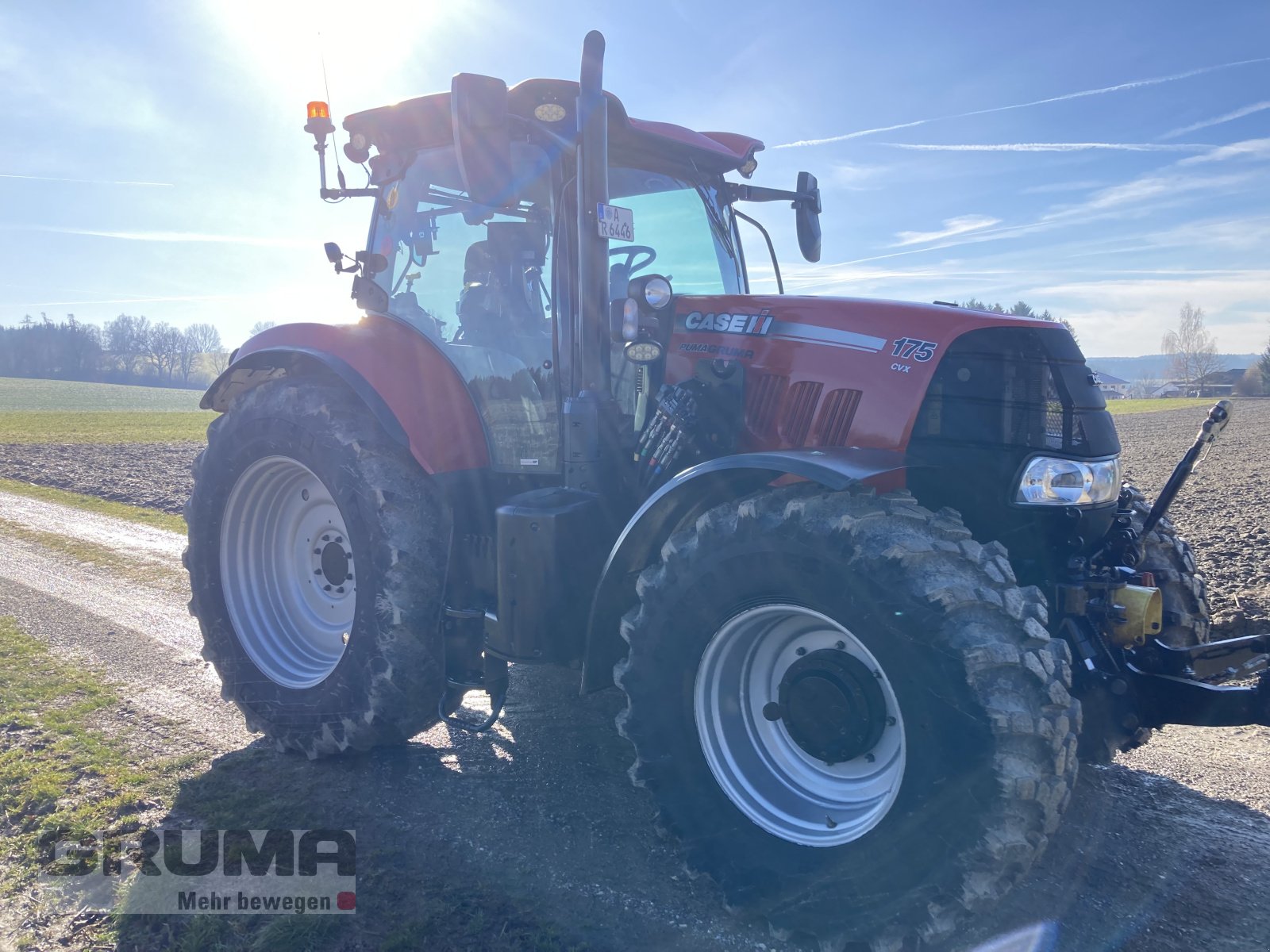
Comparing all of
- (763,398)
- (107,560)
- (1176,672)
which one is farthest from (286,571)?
(107,560)

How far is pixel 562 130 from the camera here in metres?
3.68

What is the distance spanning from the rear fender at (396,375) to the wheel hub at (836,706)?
189cm

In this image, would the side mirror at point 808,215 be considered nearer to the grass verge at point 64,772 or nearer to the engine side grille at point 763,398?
the engine side grille at point 763,398

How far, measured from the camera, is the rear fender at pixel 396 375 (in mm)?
3828

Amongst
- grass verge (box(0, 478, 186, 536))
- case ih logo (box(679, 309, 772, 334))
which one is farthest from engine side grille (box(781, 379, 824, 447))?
grass verge (box(0, 478, 186, 536))

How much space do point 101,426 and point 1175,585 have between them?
114 ft

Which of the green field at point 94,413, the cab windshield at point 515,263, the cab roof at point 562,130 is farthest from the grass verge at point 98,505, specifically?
the green field at point 94,413

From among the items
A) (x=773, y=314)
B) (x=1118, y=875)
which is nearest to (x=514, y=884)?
(x=1118, y=875)

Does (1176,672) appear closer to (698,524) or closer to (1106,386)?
(1106,386)

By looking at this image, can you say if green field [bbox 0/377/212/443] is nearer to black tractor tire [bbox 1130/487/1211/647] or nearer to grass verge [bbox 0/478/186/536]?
grass verge [bbox 0/478/186/536]

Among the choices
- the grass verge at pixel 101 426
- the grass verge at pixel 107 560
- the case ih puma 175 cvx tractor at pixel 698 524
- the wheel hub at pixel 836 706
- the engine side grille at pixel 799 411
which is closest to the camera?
the case ih puma 175 cvx tractor at pixel 698 524

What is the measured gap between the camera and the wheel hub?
2.67 metres

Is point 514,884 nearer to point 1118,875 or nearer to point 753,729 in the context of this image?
point 753,729

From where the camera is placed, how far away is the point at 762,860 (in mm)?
2725
